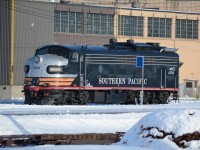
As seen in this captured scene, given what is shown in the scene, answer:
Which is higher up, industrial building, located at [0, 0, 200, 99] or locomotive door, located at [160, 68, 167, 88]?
industrial building, located at [0, 0, 200, 99]

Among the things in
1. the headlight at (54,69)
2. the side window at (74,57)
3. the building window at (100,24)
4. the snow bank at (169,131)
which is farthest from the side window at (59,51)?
the building window at (100,24)

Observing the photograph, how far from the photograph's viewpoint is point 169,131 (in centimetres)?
1324

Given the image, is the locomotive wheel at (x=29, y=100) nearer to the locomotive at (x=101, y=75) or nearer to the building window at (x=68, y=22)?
the locomotive at (x=101, y=75)

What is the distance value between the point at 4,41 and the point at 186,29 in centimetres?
2504

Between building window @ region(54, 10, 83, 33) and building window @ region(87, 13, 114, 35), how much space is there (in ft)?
4.30

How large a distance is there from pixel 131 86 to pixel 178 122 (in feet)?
70.3

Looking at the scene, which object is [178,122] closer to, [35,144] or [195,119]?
[195,119]

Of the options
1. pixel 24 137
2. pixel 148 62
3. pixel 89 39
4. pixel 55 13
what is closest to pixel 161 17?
pixel 89 39

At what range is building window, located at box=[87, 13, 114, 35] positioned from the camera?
6132cm

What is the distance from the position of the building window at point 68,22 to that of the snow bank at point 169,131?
149 ft

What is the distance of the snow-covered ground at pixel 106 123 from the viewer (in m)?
13.2

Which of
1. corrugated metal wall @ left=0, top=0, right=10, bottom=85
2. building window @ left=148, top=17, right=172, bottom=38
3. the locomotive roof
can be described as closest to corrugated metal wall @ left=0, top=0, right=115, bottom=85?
corrugated metal wall @ left=0, top=0, right=10, bottom=85

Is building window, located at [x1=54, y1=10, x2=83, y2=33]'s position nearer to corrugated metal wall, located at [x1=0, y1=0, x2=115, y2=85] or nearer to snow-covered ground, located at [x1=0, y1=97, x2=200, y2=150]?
corrugated metal wall, located at [x1=0, y1=0, x2=115, y2=85]

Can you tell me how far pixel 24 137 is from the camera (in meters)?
15.6
